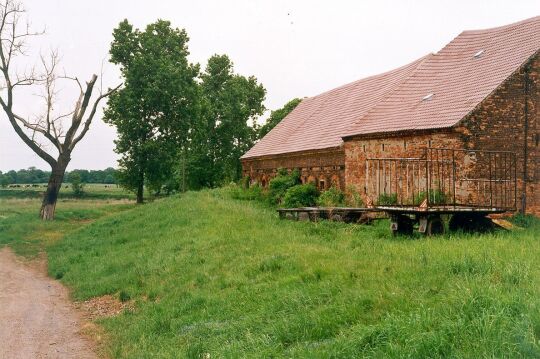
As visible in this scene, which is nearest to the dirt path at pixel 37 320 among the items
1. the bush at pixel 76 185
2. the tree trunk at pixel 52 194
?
the tree trunk at pixel 52 194

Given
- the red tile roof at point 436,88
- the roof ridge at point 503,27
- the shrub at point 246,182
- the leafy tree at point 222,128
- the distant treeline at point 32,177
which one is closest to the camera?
the red tile roof at point 436,88

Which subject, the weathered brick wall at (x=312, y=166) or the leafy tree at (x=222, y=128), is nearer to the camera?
the weathered brick wall at (x=312, y=166)

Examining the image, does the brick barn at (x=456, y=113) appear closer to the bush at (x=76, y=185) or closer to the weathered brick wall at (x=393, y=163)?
the weathered brick wall at (x=393, y=163)

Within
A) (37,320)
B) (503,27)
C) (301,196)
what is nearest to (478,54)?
(503,27)

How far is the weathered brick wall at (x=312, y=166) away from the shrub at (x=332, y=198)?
398 mm

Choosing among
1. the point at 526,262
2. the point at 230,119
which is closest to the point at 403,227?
the point at 526,262

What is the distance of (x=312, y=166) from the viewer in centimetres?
2492

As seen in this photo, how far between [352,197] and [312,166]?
4.36 meters

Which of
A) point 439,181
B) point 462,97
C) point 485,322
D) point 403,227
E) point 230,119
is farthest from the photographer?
point 230,119

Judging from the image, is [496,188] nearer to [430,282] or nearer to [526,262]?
[526,262]

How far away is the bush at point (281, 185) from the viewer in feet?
86.1

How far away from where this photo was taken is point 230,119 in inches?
2046

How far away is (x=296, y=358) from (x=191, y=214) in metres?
14.5

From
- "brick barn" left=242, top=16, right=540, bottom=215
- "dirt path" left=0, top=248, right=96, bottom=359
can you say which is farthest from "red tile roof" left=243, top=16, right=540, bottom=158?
"dirt path" left=0, top=248, right=96, bottom=359
